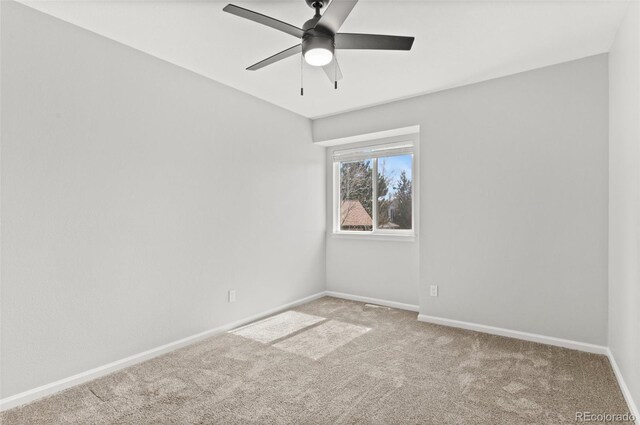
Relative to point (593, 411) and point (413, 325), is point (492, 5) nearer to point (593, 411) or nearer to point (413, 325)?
point (593, 411)

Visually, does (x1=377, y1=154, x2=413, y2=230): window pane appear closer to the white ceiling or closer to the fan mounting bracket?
the white ceiling

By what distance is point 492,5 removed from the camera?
2.11 m

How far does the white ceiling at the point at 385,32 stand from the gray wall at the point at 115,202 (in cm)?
27

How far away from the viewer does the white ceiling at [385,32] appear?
214cm

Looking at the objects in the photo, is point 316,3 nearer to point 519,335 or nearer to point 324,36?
point 324,36

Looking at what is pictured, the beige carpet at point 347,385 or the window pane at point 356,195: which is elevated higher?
the window pane at point 356,195

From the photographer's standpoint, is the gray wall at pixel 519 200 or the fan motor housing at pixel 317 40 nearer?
the fan motor housing at pixel 317 40

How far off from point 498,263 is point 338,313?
5.98 feet

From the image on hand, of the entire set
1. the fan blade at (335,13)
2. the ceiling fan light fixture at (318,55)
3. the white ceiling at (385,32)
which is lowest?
the ceiling fan light fixture at (318,55)

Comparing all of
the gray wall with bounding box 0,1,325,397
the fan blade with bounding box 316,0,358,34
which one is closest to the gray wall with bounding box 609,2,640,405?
the fan blade with bounding box 316,0,358,34

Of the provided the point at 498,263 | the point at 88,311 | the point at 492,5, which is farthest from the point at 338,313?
the point at 492,5

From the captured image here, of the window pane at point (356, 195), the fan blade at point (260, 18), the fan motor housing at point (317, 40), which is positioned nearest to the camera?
the fan blade at point (260, 18)

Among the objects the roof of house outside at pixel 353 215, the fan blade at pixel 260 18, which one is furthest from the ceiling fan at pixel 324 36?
the roof of house outside at pixel 353 215

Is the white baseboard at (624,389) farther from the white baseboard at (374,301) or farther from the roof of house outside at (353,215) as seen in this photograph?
the roof of house outside at (353,215)
